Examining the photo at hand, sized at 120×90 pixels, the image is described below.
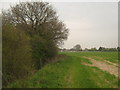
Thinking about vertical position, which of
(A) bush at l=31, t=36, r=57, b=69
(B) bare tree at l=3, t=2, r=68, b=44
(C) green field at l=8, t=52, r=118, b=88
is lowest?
(C) green field at l=8, t=52, r=118, b=88

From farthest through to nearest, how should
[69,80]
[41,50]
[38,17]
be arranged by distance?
[38,17], [41,50], [69,80]

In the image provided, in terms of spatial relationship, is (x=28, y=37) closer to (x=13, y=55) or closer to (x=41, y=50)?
(x=13, y=55)

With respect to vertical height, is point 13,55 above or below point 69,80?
above

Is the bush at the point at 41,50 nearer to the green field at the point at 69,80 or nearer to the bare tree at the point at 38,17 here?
the bare tree at the point at 38,17

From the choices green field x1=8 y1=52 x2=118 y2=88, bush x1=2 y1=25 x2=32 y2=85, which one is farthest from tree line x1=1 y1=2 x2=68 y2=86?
green field x1=8 y1=52 x2=118 y2=88

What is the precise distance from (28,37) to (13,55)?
425cm

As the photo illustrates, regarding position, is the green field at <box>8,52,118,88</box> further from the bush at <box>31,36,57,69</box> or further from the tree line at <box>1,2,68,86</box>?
the bush at <box>31,36,57,69</box>

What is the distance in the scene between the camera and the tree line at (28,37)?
1120cm

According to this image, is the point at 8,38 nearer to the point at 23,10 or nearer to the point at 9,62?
the point at 9,62

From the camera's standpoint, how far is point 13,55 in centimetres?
Result: 1126

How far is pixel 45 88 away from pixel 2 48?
12.1ft

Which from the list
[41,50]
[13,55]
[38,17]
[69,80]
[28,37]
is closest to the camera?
[13,55]

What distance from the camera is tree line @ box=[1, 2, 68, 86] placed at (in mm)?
11195

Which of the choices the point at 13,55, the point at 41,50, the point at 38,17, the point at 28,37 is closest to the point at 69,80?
the point at 13,55
